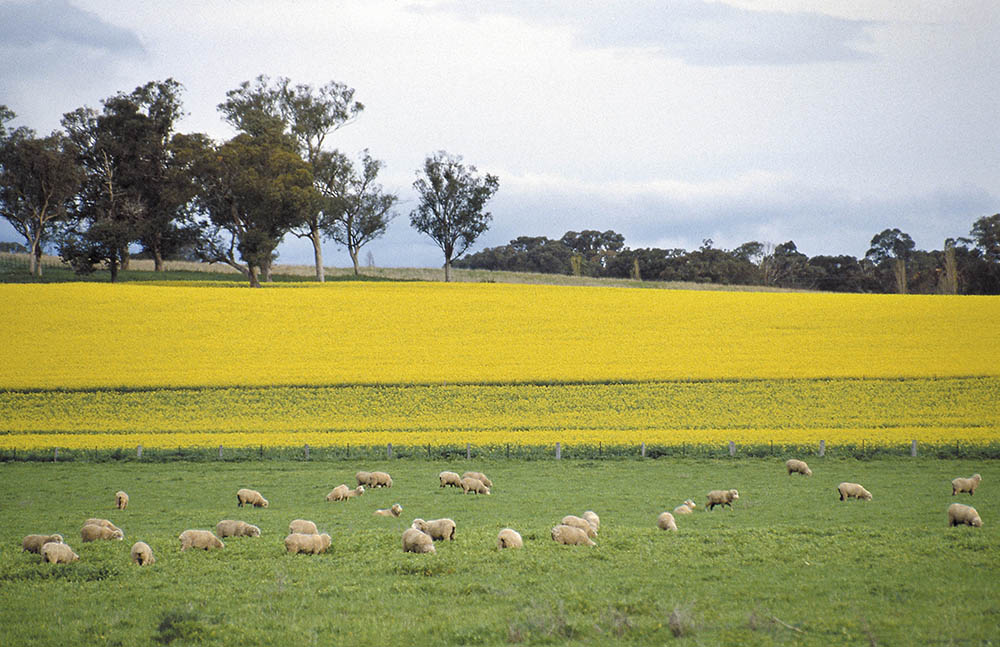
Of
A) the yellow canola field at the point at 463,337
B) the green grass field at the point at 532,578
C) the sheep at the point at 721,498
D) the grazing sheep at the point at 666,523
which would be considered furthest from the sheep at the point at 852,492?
the yellow canola field at the point at 463,337

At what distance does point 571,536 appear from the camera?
52.4 ft

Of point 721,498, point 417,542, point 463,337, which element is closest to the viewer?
point 417,542

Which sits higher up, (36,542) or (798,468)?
(36,542)

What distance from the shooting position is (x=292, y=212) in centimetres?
8331

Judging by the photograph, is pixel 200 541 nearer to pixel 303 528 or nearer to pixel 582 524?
pixel 303 528

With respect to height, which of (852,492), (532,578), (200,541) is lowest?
(852,492)

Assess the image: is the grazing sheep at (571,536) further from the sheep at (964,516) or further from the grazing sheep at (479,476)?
the grazing sheep at (479,476)

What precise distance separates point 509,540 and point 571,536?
3.98ft

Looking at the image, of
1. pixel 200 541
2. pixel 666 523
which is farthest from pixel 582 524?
pixel 200 541

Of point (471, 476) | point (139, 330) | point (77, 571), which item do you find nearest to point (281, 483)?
point (471, 476)

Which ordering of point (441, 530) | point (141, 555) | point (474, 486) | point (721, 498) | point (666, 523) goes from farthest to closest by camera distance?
1. point (474, 486)
2. point (721, 498)
3. point (666, 523)
4. point (441, 530)
5. point (141, 555)

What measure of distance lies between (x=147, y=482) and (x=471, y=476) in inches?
434

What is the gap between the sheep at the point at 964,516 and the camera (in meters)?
17.1

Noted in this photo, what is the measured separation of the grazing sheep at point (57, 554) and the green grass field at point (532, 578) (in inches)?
9.3
